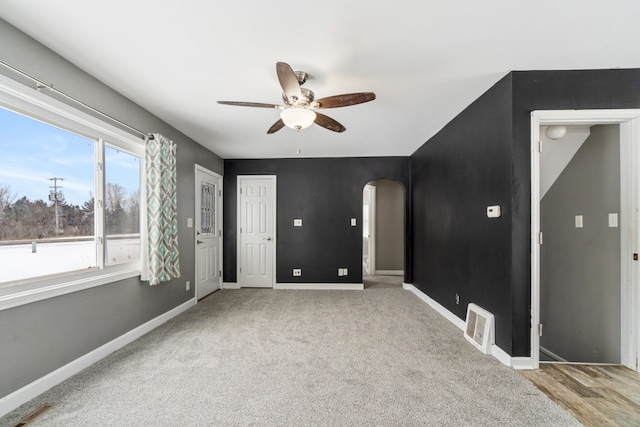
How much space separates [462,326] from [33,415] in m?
3.61

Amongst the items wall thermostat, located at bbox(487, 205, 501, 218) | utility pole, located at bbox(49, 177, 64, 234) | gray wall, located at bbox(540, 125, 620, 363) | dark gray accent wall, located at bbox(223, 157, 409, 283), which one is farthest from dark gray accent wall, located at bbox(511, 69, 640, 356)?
utility pole, located at bbox(49, 177, 64, 234)

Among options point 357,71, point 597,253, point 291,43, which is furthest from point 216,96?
point 597,253

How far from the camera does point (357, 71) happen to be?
2.16 meters

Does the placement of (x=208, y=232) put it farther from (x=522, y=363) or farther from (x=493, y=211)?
(x=522, y=363)

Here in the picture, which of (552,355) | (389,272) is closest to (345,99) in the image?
(552,355)

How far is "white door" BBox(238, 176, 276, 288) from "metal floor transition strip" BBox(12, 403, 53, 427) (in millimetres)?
3392

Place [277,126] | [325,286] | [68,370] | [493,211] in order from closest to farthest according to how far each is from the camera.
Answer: [68,370]
[493,211]
[277,126]
[325,286]

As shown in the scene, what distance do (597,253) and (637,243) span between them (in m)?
0.51

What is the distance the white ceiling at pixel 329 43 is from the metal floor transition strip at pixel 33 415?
241 centimetres

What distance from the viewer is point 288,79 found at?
5.93ft

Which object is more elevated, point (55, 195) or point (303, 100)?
point (303, 100)

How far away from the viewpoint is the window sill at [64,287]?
1.66 m

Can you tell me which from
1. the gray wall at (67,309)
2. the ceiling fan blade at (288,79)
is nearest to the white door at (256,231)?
the gray wall at (67,309)

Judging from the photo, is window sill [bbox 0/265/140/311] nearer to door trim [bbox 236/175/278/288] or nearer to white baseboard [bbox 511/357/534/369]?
door trim [bbox 236/175/278/288]
